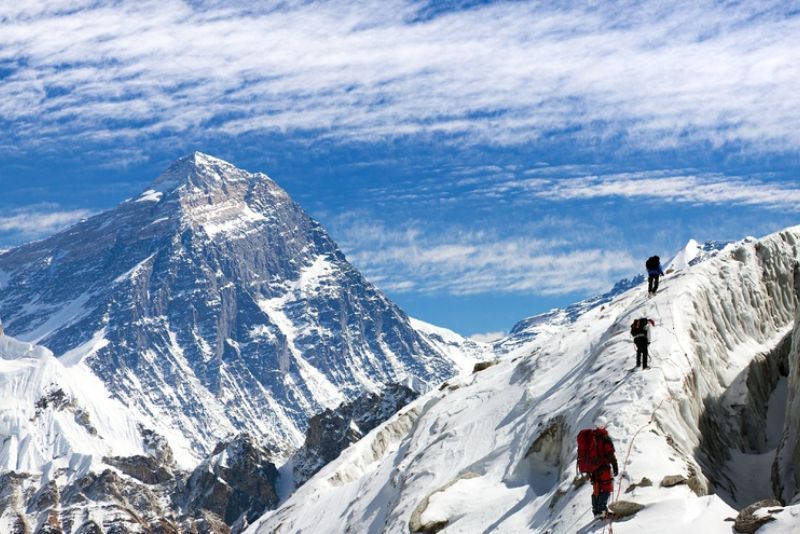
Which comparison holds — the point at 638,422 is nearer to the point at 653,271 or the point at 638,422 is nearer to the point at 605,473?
the point at 605,473

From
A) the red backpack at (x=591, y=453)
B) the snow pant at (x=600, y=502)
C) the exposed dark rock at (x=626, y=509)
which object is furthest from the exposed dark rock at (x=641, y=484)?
the red backpack at (x=591, y=453)

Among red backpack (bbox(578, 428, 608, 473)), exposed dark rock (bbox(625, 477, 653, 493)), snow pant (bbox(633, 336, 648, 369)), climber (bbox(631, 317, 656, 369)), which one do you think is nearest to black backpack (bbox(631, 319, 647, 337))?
climber (bbox(631, 317, 656, 369))

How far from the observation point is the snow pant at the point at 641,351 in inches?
1925

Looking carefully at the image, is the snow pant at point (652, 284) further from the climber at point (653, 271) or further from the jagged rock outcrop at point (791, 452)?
the jagged rock outcrop at point (791, 452)

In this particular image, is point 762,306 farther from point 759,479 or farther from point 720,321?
point 759,479

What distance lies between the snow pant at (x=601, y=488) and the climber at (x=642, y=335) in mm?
11599

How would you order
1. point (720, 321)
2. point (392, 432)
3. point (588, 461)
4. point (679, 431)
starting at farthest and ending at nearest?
point (392, 432)
point (720, 321)
point (679, 431)
point (588, 461)

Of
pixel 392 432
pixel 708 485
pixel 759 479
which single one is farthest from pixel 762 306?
pixel 392 432

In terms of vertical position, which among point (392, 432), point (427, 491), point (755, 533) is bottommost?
point (392, 432)

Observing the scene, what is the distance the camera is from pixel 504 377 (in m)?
75.4

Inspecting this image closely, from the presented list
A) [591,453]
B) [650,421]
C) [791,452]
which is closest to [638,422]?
[650,421]

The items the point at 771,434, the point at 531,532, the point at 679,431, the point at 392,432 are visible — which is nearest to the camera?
the point at 531,532

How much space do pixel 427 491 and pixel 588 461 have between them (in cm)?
2755

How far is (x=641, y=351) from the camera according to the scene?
49.6m
